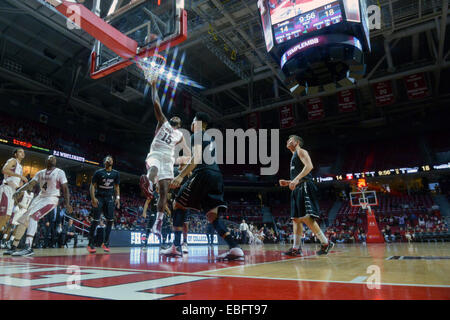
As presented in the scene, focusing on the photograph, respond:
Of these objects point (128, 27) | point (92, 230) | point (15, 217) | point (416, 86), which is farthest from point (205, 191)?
point (416, 86)

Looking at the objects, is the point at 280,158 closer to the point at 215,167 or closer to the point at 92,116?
the point at 92,116

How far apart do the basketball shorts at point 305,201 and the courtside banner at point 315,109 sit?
48.5 ft

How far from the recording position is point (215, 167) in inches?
127

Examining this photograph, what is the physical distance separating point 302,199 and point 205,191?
176cm

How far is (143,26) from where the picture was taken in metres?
7.41

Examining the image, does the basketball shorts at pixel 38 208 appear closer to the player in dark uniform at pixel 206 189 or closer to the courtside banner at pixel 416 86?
the player in dark uniform at pixel 206 189

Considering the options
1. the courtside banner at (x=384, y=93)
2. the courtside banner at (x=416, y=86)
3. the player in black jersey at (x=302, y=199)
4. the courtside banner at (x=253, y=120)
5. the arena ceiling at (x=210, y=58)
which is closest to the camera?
the player in black jersey at (x=302, y=199)

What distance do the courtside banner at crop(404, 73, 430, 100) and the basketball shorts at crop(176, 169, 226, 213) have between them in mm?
17040

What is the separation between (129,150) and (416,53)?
23265 mm

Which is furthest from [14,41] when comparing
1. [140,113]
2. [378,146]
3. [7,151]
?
[378,146]

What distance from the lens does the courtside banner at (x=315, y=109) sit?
59.4ft

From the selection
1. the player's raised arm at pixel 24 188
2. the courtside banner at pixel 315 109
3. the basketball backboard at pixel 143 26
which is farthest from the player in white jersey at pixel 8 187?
the courtside banner at pixel 315 109

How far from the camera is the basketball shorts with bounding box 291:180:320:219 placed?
4074mm

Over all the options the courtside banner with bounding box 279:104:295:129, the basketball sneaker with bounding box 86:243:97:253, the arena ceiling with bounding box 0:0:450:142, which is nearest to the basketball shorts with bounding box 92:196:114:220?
the basketball sneaker with bounding box 86:243:97:253
